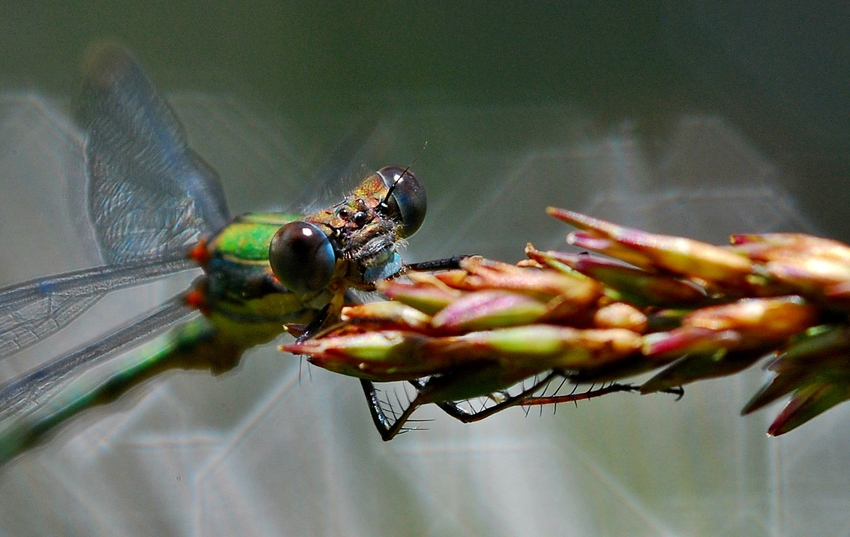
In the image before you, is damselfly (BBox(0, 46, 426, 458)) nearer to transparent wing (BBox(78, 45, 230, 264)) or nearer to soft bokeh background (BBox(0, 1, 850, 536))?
transparent wing (BBox(78, 45, 230, 264))

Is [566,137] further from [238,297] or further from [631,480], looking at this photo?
[238,297]

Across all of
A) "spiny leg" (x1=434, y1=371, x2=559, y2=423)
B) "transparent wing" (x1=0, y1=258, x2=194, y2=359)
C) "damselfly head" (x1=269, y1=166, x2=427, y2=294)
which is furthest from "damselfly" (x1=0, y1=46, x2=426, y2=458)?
"spiny leg" (x1=434, y1=371, x2=559, y2=423)

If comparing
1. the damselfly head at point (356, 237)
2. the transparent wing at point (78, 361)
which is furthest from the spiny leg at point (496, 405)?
the transparent wing at point (78, 361)

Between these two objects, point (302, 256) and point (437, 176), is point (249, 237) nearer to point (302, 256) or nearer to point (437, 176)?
point (302, 256)

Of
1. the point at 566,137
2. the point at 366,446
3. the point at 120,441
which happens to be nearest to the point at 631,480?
the point at 366,446

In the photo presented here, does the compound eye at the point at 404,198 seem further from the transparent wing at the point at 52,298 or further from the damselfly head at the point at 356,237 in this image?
the transparent wing at the point at 52,298

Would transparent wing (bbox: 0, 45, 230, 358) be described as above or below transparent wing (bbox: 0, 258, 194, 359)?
above
